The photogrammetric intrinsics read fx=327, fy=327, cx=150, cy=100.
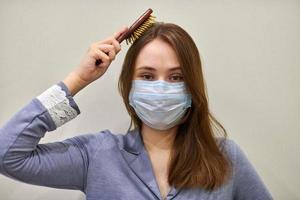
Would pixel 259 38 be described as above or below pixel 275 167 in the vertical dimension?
above

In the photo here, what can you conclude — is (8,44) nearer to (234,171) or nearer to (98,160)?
(98,160)

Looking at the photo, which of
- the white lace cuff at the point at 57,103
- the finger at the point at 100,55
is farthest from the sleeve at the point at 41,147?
the finger at the point at 100,55

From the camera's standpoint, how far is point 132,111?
1.04m

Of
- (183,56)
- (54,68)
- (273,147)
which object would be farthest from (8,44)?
(273,147)

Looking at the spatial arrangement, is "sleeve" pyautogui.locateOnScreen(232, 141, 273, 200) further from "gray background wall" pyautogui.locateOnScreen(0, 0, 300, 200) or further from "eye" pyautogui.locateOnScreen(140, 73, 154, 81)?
"eye" pyautogui.locateOnScreen(140, 73, 154, 81)

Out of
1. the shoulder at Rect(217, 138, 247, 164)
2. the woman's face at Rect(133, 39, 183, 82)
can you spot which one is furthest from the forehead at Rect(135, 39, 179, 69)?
the shoulder at Rect(217, 138, 247, 164)

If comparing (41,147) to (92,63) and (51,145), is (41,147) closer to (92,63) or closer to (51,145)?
(51,145)

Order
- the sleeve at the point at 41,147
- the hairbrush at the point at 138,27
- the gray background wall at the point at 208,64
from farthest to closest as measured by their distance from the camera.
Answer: the gray background wall at the point at 208,64 → the hairbrush at the point at 138,27 → the sleeve at the point at 41,147

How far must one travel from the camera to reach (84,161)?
95 cm

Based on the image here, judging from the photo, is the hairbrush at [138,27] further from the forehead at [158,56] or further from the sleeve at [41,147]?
the sleeve at [41,147]

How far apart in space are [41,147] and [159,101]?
1.16 feet

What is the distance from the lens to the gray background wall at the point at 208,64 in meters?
1.12

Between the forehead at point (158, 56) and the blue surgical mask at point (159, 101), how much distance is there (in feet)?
0.16

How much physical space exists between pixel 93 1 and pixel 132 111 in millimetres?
408
